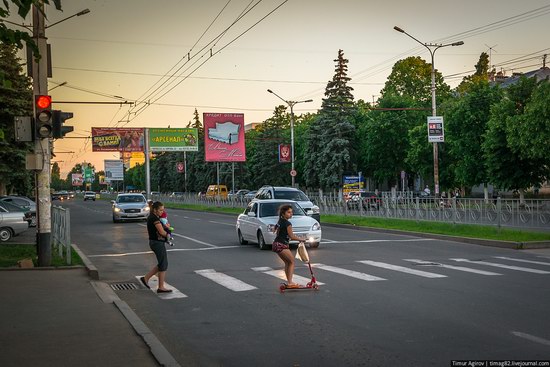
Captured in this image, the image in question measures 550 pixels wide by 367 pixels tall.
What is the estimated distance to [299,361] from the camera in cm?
674

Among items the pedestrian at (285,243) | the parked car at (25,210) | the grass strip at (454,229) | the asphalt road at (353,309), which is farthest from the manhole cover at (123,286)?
the parked car at (25,210)

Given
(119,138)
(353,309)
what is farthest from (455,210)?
(119,138)

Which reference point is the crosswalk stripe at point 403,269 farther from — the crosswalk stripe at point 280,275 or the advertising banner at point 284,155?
the advertising banner at point 284,155

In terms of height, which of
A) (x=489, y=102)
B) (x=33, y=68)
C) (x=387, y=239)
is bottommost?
(x=387, y=239)

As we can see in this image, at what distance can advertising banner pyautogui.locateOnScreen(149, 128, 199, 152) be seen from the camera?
66500mm

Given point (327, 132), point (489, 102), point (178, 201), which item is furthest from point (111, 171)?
point (489, 102)

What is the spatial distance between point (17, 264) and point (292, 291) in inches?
288

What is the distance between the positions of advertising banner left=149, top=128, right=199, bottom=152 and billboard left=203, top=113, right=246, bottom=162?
10841 millimetres

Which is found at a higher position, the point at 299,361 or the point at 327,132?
the point at 327,132

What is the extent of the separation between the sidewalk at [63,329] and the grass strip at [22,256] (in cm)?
288

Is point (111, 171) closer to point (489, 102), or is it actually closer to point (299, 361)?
point (489, 102)

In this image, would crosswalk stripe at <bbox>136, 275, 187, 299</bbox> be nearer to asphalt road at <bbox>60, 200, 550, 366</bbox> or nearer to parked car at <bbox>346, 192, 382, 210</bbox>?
asphalt road at <bbox>60, 200, 550, 366</bbox>

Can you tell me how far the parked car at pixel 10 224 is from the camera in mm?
24406

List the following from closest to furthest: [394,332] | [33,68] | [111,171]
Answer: [394,332] < [33,68] < [111,171]
